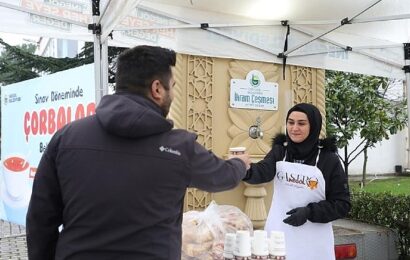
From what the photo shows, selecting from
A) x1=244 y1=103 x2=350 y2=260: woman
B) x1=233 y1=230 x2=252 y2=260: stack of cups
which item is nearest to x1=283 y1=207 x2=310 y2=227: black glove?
x1=244 y1=103 x2=350 y2=260: woman

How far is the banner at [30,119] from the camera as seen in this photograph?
11.9 ft

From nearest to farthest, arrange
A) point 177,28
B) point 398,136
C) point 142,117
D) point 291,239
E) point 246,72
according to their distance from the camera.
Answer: point 142,117, point 291,239, point 177,28, point 246,72, point 398,136

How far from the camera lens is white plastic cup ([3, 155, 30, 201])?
14.4 ft

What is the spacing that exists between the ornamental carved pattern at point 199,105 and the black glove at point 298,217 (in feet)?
6.35

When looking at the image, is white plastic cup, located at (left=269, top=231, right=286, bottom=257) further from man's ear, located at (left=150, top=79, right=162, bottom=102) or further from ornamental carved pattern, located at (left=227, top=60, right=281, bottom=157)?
ornamental carved pattern, located at (left=227, top=60, right=281, bottom=157)

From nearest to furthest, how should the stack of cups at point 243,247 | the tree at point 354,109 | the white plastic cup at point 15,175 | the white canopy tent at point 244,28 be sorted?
1. the stack of cups at point 243,247
2. the white canopy tent at point 244,28
3. the white plastic cup at point 15,175
4. the tree at point 354,109

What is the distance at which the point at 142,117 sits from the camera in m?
1.29

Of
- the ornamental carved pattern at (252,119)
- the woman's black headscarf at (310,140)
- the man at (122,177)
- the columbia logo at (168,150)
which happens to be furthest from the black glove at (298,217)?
the ornamental carved pattern at (252,119)

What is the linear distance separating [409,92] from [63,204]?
396 centimetres

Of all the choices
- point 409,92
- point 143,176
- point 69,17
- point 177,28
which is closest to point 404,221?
point 409,92

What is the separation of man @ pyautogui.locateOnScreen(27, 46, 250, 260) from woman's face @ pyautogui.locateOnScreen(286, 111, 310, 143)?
53.7 inches

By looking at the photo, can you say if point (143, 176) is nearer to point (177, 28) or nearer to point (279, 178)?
point (279, 178)

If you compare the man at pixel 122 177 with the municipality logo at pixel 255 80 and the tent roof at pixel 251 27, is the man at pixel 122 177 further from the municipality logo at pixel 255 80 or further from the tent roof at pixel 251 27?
the municipality logo at pixel 255 80

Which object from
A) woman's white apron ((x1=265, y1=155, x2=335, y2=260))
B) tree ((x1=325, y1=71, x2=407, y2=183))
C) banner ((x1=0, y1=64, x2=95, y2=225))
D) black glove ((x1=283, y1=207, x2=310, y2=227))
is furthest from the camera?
tree ((x1=325, y1=71, x2=407, y2=183))
